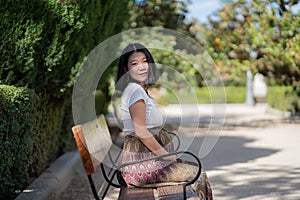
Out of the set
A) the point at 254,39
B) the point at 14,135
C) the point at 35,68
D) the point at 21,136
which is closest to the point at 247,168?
the point at 35,68

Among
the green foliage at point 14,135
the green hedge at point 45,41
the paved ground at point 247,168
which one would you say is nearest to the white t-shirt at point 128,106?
the green foliage at point 14,135

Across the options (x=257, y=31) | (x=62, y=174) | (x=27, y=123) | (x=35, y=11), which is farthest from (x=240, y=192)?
(x=257, y=31)

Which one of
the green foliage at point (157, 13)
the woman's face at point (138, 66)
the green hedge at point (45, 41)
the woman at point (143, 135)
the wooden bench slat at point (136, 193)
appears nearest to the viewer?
the wooden bench slat at point (136, 193)

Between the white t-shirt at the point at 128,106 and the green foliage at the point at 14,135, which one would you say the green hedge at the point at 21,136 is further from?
the white t-shirt at the point at 128,106

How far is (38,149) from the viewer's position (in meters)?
6.16

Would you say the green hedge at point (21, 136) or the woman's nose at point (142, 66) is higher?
the woman's nose at point (142, 66)

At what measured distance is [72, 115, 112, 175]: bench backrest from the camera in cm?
353

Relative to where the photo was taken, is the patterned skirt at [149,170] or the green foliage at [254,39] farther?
the green foliage at [254,39]

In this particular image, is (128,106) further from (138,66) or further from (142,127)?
(138,66)

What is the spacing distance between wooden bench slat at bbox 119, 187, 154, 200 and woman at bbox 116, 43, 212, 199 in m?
0.05

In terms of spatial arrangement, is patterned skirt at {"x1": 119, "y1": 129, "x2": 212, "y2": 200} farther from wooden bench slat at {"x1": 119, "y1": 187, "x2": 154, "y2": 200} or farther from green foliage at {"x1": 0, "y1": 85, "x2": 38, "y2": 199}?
green foliage at {"x1": 0, "y1": 85, "x2": 38, "y2": 199}

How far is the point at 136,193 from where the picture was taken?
11.9 feet

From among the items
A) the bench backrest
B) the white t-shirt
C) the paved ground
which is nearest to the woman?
the white t-shirt

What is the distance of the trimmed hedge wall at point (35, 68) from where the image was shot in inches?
179
